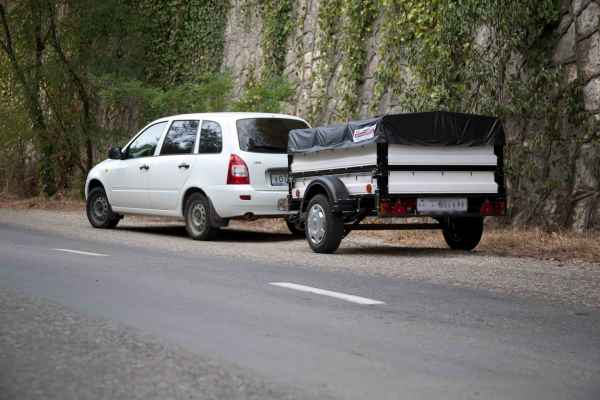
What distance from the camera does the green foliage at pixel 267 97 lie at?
67.8ft

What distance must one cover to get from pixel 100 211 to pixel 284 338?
11.2m

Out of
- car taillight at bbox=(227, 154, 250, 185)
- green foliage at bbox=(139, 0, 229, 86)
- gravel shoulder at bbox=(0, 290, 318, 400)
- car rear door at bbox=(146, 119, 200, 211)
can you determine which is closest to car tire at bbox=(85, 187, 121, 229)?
car rear door at bbox=(146, 119, 200, 211)

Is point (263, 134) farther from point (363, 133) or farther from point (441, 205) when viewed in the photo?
point (441, 205)

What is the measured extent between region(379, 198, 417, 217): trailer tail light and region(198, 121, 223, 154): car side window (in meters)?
3.50

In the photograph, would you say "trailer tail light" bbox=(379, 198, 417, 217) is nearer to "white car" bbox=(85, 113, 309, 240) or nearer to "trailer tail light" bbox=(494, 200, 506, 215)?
"trailer tail light" bbox=(494, 200, 506, 215)

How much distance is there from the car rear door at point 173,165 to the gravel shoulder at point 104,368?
26.0 ft

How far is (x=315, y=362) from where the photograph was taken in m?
5.27

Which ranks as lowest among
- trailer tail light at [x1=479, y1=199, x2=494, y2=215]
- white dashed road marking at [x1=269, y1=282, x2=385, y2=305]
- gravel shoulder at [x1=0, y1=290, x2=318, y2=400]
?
gravel shoulder at [x1=0, y1=290, x2=318, y2=400]

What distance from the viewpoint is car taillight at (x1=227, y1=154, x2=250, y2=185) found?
1359 cm

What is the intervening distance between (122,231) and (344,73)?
611 centimetres

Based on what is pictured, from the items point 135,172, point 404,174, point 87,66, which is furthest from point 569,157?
point 87,66

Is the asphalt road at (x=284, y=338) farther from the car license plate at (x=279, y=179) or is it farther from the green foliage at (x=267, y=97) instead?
the green foliage at (x=267, y=97)

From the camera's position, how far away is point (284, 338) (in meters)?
5.95

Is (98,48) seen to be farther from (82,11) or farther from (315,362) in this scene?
(315,362)
